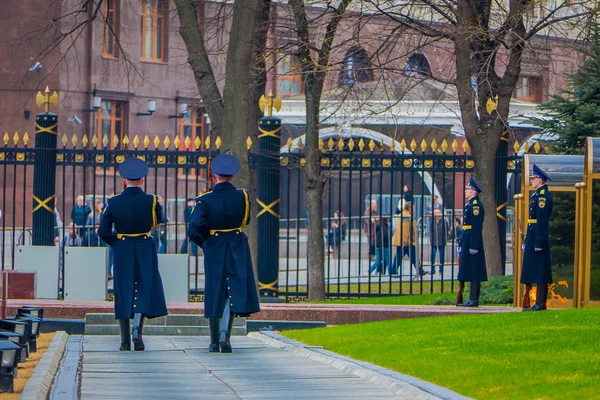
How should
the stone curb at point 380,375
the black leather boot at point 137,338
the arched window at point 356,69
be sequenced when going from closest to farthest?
1. the stone curb at point 380,375
2. the black leather boot at point 137,338
3. the arched window at point 356,69

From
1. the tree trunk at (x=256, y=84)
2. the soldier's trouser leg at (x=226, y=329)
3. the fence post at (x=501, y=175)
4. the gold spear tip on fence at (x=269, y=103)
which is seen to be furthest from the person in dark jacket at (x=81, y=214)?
the soldier's trouser leg at (x=226, y=329)

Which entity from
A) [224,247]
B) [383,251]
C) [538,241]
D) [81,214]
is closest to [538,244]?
[538,241]

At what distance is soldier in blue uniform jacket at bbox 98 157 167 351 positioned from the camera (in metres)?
12.8

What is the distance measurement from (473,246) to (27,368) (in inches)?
300

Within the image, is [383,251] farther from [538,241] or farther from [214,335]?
[214,335]

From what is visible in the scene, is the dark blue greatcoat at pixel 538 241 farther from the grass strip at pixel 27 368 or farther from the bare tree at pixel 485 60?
the grass strip at pixel 27 368

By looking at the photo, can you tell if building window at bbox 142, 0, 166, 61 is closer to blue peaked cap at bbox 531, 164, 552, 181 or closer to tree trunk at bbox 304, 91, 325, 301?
tree trunk at bbox 304, 91, 325, 301

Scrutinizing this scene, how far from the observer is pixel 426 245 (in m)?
27.5

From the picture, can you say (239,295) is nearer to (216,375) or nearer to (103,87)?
(216,375)

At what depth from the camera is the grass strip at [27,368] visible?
8.47 metres

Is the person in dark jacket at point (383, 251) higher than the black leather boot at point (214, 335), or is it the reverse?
the person in dark jacket at point (383, 251)

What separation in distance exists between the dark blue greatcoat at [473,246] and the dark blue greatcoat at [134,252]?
15.8ft

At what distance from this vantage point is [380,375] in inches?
375

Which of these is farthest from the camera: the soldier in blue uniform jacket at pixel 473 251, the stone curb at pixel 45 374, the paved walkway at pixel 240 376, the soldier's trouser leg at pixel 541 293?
the soldier in blue uniform jacket at pixel 473 251
